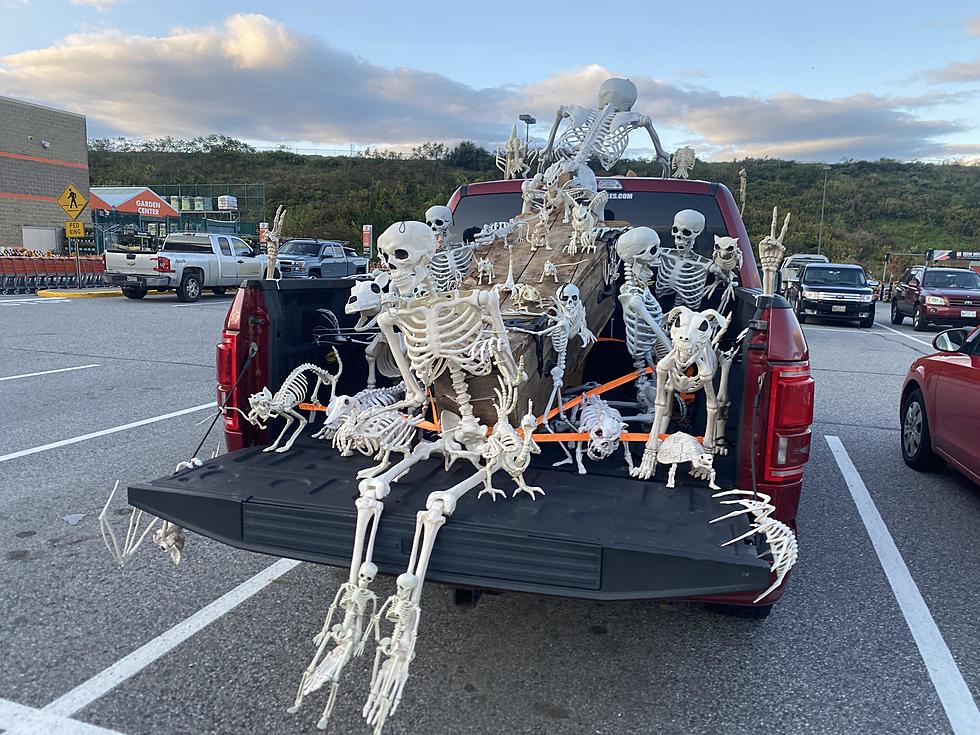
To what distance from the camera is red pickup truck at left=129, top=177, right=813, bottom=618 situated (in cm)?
227

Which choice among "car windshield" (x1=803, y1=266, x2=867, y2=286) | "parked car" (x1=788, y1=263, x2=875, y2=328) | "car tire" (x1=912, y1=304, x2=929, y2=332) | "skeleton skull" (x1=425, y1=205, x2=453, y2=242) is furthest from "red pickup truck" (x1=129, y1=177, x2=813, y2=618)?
"car tire" (x1=912, y1=304, x2=929, y2=332)

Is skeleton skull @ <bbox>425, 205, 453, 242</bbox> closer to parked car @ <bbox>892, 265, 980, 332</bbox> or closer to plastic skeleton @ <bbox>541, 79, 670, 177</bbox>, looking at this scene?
plastic skeleton @ <bbox>541, 79, 670, 177</bbox>

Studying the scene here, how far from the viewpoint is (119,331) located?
489 inches

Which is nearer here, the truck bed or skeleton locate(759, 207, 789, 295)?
the truck bed

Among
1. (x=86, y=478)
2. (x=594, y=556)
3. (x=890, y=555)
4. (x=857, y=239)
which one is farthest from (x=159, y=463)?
(x=857, y=239)

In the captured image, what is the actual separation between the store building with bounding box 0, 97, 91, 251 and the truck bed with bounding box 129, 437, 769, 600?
98.9 feet

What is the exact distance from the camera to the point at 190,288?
1866cm

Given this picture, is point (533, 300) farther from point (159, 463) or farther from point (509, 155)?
point (159, 463)

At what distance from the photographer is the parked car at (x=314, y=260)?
21.3 m

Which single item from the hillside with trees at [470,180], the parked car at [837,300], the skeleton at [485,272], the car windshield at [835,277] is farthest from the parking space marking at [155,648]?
the hillside with trees at [470,180]

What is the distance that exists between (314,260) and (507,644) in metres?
20.8

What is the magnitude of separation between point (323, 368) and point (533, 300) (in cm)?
127

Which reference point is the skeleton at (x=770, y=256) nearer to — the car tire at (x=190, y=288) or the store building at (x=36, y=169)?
the car tire at (x=190, y=288)

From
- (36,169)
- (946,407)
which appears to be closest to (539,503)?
(946,407)
